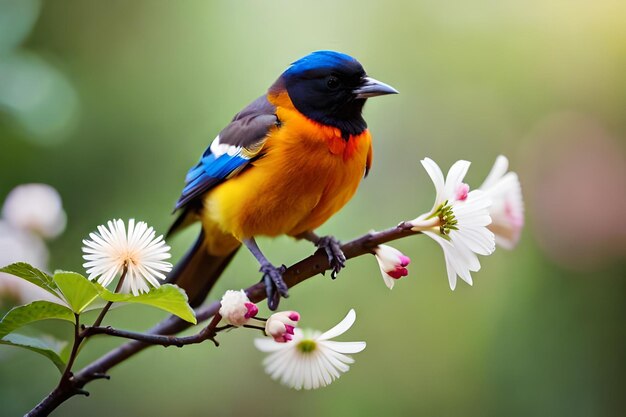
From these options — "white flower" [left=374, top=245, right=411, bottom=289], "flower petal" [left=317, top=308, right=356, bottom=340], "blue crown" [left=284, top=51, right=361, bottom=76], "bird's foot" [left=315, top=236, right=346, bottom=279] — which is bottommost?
"flower petal" [left=317, top=308, right=356, bottom=340]

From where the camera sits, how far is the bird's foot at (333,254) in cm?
138

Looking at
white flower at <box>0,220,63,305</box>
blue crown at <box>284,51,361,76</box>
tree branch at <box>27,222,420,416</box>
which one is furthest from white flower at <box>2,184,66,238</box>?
blue crown at <box>284,51,361,76</box>

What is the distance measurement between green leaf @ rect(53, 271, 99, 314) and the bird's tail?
35.9 inches

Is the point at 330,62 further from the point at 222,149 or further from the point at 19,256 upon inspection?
the point at 19,256

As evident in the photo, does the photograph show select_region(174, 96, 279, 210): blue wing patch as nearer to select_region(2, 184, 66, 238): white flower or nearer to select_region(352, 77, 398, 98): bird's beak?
select_region(352, 77, 398, 98): bird's beak

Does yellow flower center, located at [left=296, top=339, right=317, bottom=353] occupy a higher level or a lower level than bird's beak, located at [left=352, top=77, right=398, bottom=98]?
lower

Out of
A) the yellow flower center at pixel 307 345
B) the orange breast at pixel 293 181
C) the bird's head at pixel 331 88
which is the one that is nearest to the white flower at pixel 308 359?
the yellow flower center at pixel 307 345

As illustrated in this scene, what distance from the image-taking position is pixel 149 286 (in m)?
0.96

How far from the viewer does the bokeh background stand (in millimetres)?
2320

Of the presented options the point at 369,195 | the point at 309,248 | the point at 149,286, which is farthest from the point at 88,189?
the point at 149,286

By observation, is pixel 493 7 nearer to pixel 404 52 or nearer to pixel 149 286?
pixel 404 52

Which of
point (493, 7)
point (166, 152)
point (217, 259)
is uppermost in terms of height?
point (493, 7)

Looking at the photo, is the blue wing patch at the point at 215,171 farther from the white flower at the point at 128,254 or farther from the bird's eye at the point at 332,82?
the white flower at the point at 128,254

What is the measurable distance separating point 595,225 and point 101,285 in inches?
81.5
